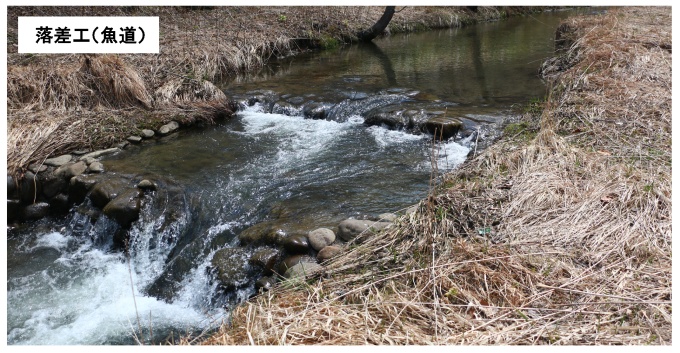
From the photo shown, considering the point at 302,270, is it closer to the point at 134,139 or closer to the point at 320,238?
the point at 320,238

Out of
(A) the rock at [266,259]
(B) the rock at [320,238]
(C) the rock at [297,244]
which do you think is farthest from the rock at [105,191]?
(B) the rock at [320,238]

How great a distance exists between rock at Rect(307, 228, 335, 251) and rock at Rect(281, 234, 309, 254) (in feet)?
0.14

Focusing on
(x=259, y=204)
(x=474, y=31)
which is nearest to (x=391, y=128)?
(x=259, y=204)

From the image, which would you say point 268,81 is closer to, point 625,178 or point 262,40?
point 262,40

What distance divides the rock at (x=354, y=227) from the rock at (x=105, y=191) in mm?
2572

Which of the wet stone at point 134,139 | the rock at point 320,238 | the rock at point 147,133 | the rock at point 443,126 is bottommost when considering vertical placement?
the rock at point 320,238

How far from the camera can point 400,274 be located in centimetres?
283

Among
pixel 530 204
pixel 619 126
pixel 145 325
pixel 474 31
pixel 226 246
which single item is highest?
pixel 474 31

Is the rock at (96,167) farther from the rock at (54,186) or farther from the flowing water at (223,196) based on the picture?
the rock at (54,186)

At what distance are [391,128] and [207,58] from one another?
14.0 ft

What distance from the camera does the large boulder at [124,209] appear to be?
4898mm

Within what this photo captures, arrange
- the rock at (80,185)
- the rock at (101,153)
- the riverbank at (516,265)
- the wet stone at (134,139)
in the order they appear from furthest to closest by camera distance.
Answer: the wet stone at (134,139)
the rock at (101,153)
the rock at (80,185)
the riverbank at (516,265)

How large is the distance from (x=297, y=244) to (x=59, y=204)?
3.19 metres

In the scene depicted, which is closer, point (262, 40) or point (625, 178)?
point (625, 178)
